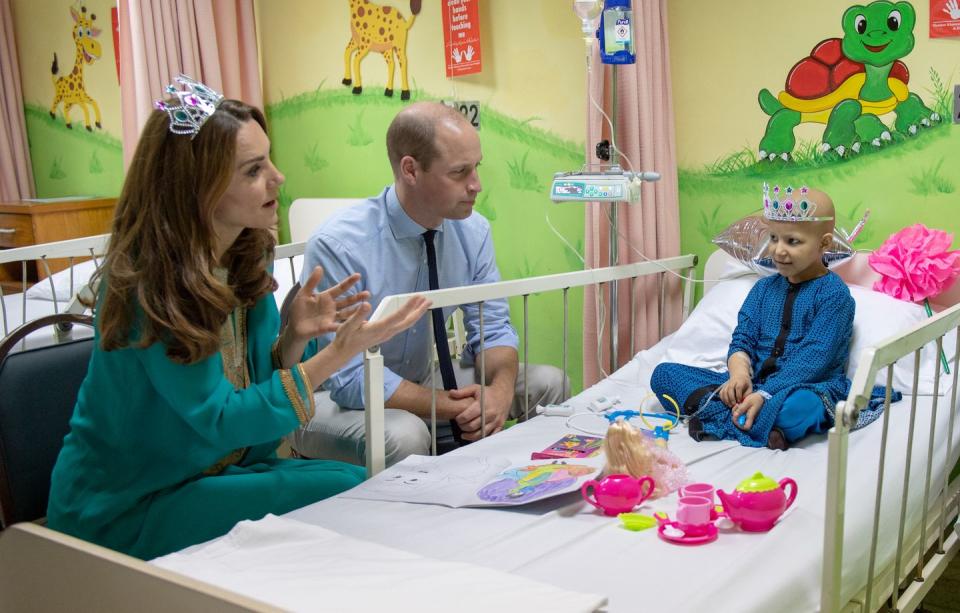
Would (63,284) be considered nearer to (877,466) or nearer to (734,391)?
(734,391)

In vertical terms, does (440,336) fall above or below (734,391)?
above

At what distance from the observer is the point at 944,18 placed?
2564 mm

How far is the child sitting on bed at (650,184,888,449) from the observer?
84.4 inches

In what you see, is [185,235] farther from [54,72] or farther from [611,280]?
[54,72]

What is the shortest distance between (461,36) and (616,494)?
7.70ft

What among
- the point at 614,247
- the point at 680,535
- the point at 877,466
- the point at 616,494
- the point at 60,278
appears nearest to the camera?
the point at 680,535

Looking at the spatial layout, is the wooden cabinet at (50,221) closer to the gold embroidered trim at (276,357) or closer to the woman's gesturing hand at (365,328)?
the gold embroidered trim at (276,357)

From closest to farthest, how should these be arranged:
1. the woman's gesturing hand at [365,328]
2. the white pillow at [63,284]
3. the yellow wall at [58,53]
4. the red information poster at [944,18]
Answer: the woman's gesturing hand at [365,328]
the red information poster at [944,18]
the white pillow at [63,284]
the yellow wall at [58,53]

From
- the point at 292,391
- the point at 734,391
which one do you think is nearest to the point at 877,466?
the point at 734,391

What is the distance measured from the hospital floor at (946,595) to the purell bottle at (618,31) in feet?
5.57

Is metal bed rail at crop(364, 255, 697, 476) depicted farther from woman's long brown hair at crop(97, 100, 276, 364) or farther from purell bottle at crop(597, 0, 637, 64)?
purell bottle at crop(597, 0, 637, 64)

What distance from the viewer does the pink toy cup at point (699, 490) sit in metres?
1.71

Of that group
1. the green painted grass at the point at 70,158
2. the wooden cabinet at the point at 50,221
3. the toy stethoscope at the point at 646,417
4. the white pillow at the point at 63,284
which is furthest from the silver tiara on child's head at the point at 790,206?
the green painted grass at the point at 70,158

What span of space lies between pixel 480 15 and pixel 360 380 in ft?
5.71
